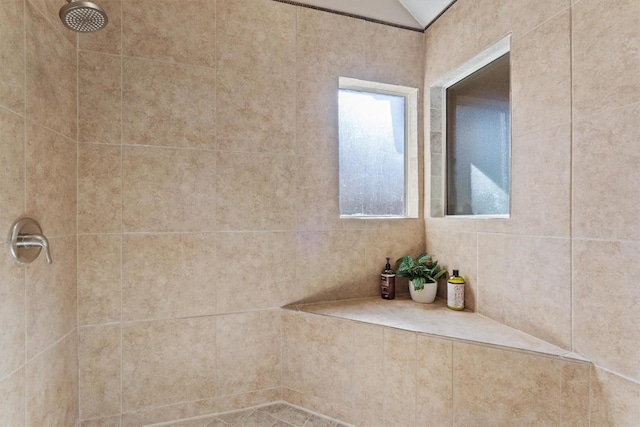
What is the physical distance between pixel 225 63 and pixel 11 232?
109 centimetres

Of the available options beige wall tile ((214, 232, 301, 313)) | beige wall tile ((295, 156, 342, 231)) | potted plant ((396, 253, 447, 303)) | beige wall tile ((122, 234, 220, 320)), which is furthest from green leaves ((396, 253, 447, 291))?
beige wall tile ((122, 234, 220, 320))

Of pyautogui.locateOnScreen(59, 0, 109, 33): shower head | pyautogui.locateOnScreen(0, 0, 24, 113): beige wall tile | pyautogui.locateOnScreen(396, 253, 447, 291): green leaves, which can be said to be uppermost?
pyautogui.locateOnScreen(59, 0, 109, 33): shower head

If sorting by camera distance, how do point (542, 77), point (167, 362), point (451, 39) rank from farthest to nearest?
point (451, 39) < point (167, 362) < point (542, 77)

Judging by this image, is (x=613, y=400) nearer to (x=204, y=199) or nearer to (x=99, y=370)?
(x=204, y=199)

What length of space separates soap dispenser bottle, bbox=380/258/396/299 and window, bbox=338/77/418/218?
1.12 ft

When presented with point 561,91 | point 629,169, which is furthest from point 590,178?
point 561,91

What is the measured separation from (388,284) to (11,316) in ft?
5.01

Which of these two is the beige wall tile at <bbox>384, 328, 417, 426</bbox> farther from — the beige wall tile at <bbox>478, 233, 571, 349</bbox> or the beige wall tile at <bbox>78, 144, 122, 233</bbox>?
the beige wall tile at <bbox>78, 144, 122, 233</bbox>

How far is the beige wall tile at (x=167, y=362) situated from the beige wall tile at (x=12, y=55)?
3.15 ft

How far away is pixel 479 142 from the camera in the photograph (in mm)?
1618

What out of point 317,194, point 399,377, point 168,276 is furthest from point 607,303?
point 168,276

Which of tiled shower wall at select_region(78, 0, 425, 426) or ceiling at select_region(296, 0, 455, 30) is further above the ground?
ceiling at select_region(296, 0, 455, 30)

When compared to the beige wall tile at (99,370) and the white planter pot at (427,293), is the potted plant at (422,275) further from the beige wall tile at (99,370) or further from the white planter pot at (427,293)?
the beige wall tile at (99,370)

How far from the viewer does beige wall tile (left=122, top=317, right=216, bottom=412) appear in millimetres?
1398
